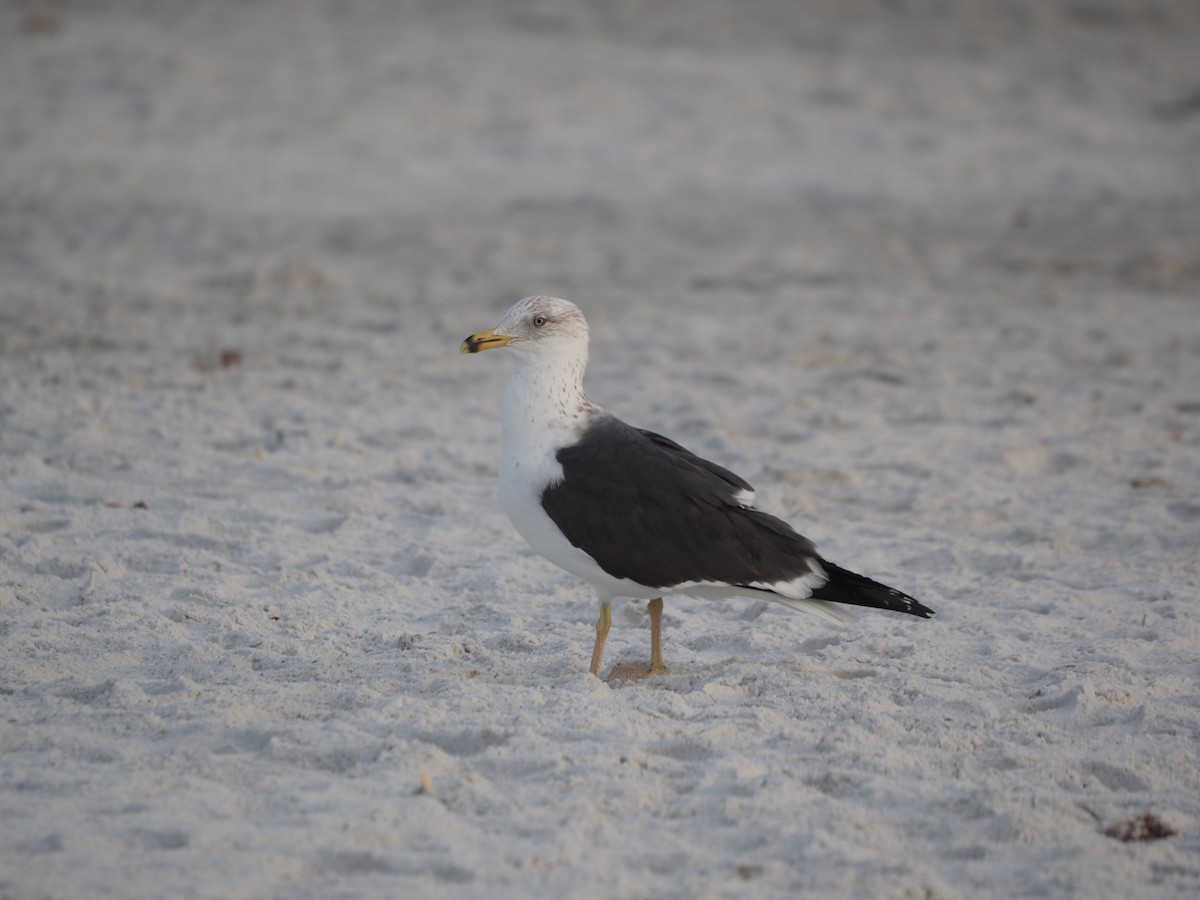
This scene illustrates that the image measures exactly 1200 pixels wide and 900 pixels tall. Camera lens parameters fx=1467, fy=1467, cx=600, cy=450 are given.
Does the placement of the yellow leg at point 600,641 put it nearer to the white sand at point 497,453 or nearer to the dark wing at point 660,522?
the white sand at point 497,453

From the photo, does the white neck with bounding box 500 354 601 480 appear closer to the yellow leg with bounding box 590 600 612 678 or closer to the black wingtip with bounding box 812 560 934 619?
the yellow leg with bounding box 590 600 612 678

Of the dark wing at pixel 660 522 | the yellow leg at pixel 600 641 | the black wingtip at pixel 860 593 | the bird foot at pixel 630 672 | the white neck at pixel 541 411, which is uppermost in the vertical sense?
the white neck at pixel 541 411

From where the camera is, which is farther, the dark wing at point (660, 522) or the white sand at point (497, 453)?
the dark wing at point (660, 522)

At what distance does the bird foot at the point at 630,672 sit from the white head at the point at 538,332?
1092mm

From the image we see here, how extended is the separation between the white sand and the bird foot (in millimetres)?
99

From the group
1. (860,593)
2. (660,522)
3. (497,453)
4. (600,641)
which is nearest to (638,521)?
(660,522)

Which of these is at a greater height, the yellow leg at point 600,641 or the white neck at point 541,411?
the white neck at point 541,411

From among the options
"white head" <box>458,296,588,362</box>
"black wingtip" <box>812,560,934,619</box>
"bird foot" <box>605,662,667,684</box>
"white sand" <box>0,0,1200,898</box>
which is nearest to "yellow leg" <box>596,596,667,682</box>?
"bird foot" <box>605,662,667,684</box>

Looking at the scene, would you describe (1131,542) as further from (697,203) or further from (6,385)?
(697,203)

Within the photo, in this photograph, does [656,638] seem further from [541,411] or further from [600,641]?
[541,411]

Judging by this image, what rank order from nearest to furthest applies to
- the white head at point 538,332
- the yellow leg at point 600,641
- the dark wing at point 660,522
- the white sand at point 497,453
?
the white sand at point 497,453, the dark wing at point 660,522, the yellow leg at point 600,641, the white head at point 538,332

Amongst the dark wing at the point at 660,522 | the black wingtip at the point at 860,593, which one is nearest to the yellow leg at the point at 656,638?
the dark wing at the point at 660,522

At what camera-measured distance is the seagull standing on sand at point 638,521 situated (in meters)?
4.77

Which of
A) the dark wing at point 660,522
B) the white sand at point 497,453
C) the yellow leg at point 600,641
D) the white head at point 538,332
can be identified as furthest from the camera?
the white head at point 538,332
